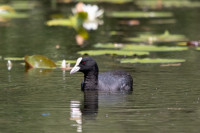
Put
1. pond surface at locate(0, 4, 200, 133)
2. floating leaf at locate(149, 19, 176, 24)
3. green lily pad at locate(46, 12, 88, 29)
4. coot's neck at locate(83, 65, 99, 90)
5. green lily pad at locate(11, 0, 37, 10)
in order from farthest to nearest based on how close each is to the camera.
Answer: green lily pad at locate(11, 0, 37, 10)
floating leaf at locate(149, 19, 176, 24)
green lily pad at locate(46, 12, 88, 29)
coot's neck at locate(83, 65, 99, 90)
pond surface at locate(0, 4, 200, 133)

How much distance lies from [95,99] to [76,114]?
1.34 metres

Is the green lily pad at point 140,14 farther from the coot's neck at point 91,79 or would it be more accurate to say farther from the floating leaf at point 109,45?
the coot's neck at point 91,79

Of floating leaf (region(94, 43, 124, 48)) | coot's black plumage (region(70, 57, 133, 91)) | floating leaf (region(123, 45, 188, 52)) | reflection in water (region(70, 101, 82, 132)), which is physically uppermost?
floating leaf (region(94, 43, 124, 48))

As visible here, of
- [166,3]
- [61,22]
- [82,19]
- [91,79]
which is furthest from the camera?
[166,3]

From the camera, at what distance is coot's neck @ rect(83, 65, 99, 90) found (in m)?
11.6

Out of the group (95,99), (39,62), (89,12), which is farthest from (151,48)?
(95,99)

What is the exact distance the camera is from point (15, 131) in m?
8.41

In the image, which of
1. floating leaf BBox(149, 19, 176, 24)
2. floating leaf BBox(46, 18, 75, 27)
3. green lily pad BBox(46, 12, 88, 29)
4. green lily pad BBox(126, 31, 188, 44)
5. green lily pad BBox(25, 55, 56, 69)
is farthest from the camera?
floating leaf BBox(149, 19, 176, 24)

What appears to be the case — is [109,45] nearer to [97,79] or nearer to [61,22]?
[61,22]

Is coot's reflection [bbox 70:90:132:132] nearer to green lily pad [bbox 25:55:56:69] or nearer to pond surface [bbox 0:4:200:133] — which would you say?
pond surface [bbox 0:4:200:133]

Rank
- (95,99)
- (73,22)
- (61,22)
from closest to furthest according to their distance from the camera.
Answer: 1. (95,99)
2. (61,22)
3. (73,22)

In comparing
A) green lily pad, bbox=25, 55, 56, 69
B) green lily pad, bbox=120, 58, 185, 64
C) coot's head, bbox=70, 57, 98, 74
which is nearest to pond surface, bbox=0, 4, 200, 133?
green lily pad, bbox=120, 58, 185, 64

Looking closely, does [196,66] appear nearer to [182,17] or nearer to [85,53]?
[85,53]

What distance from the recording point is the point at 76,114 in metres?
9.57
